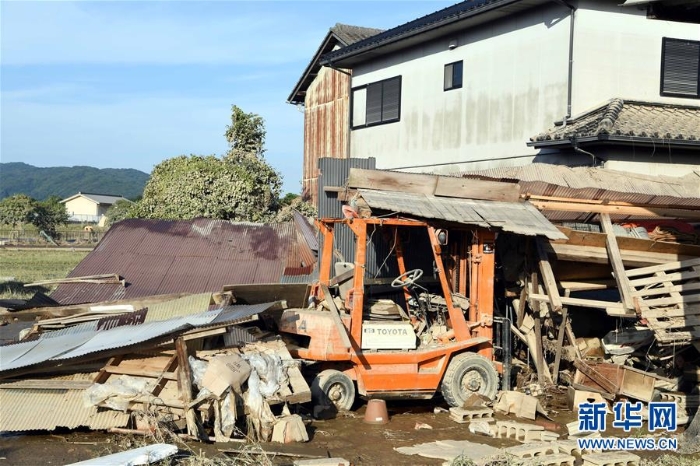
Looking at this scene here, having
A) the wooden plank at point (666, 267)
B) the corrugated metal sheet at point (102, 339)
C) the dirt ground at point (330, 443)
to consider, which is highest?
the wooden plank at point (666, 267)

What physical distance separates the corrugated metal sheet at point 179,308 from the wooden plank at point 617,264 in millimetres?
5641

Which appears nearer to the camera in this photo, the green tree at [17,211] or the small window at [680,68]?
the small window at [680,68]

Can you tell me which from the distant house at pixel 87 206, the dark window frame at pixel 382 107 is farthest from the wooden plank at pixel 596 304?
the distant house at pixel 87 206

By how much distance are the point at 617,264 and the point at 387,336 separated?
346 cm

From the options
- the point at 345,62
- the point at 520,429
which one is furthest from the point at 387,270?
the point at 345,62

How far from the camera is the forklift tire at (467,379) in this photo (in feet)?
31.7

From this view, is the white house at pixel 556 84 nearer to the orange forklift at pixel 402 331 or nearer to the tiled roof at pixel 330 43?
the orange forklift at pixel 402 331

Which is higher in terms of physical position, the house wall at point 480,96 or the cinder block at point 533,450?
the house wall at point 480,96

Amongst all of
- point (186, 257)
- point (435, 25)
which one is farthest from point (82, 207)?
point (186, 257)

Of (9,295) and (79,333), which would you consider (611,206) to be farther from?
(9,295)

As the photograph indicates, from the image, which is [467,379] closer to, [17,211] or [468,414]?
[468,414]

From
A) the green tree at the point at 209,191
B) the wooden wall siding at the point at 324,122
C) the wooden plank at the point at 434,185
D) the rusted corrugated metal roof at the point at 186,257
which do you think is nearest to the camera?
the wooden plank at the point at 434,185

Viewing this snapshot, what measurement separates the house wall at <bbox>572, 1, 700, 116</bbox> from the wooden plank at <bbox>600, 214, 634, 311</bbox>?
4.10 m

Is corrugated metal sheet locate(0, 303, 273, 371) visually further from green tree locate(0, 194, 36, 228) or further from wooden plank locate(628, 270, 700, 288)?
green tree locate(0, 194, 36, 228)
